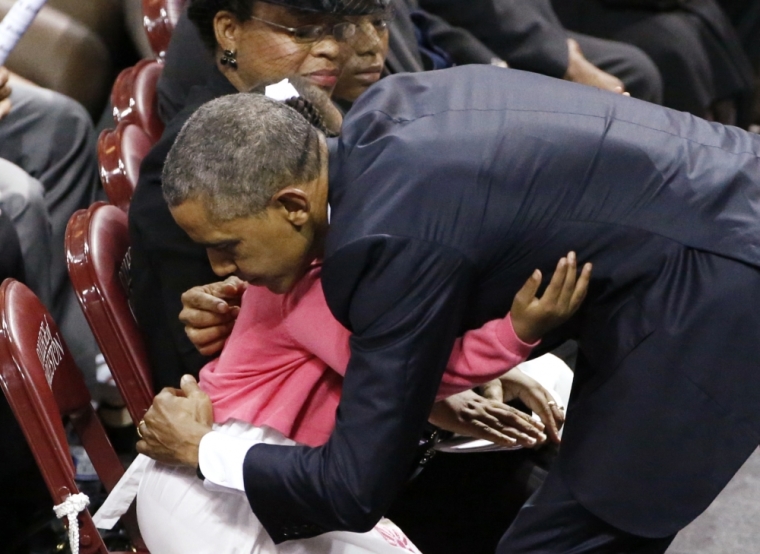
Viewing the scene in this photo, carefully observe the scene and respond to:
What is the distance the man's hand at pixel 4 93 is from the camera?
232 cm

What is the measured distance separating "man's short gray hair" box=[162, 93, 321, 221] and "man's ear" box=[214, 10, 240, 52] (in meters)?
0.64

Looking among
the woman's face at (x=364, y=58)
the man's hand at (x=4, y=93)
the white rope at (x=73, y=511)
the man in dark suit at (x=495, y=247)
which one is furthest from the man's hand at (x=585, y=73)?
the white rope at (x=73, y=511)

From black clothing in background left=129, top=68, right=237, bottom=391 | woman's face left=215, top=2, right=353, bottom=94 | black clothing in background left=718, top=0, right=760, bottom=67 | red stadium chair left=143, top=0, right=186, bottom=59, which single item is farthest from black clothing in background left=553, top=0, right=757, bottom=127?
black clothing in background left=129, top=68, right=237, bottom=391

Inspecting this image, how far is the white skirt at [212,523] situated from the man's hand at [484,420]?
1.01ft

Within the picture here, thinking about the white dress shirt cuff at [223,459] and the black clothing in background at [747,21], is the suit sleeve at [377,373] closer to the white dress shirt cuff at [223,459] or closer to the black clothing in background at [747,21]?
the white dress shirt cuff at [223,459]

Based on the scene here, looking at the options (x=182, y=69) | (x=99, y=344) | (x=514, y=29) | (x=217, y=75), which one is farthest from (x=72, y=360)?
(x=514, y=29)

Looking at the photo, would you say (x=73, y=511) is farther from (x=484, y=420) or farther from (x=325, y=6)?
(x=325, y=6)

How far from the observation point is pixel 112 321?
1.70 metres

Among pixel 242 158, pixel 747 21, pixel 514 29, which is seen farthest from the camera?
pixel 747 21

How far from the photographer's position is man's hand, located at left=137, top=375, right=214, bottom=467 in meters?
1.44

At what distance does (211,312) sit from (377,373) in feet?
1.54

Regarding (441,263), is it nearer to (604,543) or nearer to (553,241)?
(553,241)

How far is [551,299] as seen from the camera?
1238 mm

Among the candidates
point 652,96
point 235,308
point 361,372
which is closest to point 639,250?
point 361,372
